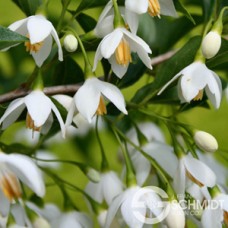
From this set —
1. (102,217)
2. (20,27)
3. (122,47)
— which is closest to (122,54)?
(122,47)

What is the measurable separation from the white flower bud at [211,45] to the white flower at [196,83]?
19 mm

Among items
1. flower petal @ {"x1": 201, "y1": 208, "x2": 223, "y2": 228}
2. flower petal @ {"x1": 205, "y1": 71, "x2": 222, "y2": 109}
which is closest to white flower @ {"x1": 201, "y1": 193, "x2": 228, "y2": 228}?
flower petal @ {"x1": 201, "y1": 208, "x2": 223, "y2": 228}

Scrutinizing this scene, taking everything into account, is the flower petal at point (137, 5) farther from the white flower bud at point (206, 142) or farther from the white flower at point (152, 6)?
the white flower bud at point (206, 142)

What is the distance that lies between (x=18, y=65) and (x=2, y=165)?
0.61 m

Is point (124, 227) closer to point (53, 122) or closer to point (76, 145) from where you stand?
point (53, 122)

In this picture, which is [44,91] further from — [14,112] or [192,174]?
[192,174]

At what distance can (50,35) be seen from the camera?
2.43 feet

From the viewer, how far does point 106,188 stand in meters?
0.85

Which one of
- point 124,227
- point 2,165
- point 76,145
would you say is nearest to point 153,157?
point 124,227

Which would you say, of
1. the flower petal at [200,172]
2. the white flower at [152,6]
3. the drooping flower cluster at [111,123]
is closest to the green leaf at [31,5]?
the drooping flower cluster at [111,123]

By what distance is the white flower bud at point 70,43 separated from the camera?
74cm

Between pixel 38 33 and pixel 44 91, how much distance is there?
14cm

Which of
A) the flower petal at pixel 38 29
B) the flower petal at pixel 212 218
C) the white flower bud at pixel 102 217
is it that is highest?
the flower petal at pixel 38 29

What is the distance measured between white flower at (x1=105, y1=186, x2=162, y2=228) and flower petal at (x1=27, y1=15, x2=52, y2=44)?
19 centimetres
